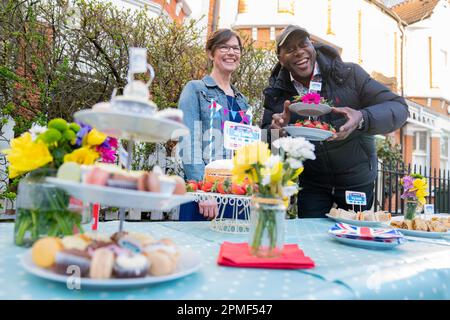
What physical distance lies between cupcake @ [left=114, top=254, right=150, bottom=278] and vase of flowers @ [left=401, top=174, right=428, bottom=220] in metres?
2.27

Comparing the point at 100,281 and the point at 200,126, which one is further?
the point at 200,126

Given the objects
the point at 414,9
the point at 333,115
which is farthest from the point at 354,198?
the point at 414,9

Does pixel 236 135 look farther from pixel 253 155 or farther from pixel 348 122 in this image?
pixel 348 122

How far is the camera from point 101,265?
2.53 feet

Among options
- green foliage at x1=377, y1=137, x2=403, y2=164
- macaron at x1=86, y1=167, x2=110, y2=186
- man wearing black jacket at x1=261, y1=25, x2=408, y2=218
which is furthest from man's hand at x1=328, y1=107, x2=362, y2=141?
green foliage at x1=377, y1=137, x2=403, y2=164

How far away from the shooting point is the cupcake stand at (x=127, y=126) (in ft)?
2.72

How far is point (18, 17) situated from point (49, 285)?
4.83 meters

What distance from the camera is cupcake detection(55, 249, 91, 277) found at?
0.77 m

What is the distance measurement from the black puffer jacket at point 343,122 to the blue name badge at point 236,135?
969mm

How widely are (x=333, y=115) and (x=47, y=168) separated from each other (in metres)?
2.18

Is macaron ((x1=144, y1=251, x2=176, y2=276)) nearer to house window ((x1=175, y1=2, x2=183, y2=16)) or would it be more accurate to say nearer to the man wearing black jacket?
the man wearing black jacket

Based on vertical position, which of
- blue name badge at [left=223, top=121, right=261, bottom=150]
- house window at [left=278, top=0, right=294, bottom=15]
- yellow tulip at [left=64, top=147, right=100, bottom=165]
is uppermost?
house window at [left=278, top=0, right=294, bottom=15]

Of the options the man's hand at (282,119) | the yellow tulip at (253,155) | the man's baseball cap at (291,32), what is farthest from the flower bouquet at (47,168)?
the man's baseball cap at (291,32)

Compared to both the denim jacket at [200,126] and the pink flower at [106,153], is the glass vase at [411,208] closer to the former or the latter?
the denim jacket at [200,126]
